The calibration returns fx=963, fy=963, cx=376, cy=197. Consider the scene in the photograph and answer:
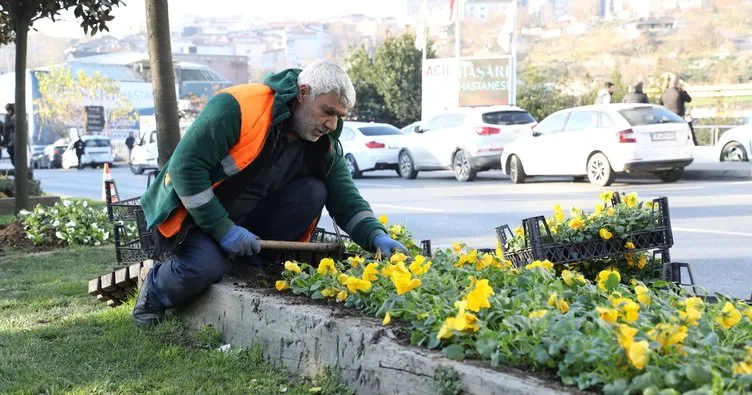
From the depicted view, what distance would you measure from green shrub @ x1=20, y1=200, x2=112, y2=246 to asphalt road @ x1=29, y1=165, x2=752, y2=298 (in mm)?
3000

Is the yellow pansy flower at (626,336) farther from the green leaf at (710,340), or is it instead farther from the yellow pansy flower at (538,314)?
the yellow pansy flower at (538,314)

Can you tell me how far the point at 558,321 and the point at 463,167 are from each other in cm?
1724

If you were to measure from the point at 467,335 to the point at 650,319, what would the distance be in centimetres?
60

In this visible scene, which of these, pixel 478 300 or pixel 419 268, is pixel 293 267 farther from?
pixel 478 300

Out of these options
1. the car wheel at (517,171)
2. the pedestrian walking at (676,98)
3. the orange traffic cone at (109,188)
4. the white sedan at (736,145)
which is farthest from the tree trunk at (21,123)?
the white sedan at (736,145)

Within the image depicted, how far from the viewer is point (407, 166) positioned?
22.2 metres

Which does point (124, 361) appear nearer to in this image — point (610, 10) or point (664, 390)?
point (664, 390)

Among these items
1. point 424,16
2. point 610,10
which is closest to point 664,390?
point 424,16

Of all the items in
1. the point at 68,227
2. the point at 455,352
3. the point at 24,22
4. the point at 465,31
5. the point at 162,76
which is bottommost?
the point at 68,227

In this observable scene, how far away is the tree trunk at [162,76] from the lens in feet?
26.0

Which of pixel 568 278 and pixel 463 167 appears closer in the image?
pixel 568 278

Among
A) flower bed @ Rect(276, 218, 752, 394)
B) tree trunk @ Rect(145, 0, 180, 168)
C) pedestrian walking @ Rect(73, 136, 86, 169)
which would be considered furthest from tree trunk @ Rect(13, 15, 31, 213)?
pedestrian walking @ Rect(73, 136, 86, 169)

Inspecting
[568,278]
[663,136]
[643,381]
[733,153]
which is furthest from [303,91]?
[733,153]

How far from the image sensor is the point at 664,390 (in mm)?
2512
